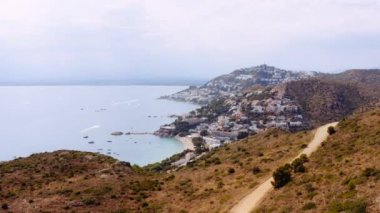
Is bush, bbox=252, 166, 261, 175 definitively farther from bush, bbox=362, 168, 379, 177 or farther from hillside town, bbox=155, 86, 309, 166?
hillside town, bbox=155, 86, 309, 166

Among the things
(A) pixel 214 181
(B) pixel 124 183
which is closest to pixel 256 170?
(A) pixel 214 181

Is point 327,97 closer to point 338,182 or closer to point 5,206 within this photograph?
point 338,182

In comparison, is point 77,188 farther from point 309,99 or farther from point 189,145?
point 309,99

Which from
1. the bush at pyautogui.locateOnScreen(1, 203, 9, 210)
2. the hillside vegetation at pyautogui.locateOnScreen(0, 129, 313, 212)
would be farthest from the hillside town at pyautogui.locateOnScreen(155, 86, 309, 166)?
the bush at pyautogui.locateOnScreen(1, 203, 9, 210)

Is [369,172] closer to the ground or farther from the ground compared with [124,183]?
farther from the ground

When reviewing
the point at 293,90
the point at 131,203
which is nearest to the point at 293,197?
the point at 131,203

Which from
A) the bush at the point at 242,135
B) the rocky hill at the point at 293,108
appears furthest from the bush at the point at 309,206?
the bush at the point at 242,135

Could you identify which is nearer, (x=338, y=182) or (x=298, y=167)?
(x=338, y=182)

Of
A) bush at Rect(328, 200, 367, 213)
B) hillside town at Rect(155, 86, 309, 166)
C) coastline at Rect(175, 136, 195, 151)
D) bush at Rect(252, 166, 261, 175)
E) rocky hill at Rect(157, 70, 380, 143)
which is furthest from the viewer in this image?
coastline at Rect(175, 136, 195, 151)

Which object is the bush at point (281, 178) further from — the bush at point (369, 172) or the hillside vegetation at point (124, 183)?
the bush at point (369, 172)
